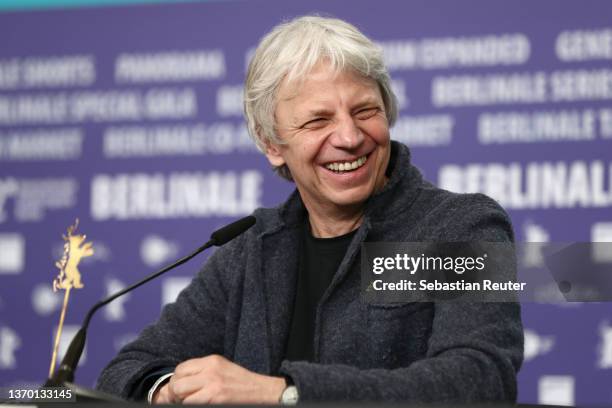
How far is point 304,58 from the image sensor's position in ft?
5.29

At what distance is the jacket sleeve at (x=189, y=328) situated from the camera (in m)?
1.68

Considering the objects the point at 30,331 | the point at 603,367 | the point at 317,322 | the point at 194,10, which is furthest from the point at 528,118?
the point at 30,331

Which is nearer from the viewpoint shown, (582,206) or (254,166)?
(582,206)

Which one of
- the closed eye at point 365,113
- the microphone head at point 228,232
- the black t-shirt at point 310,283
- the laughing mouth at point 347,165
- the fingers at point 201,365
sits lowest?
the fingers at point 201,365

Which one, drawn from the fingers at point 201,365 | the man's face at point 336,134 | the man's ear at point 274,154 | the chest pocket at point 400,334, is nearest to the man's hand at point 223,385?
the fingers at point 201,365

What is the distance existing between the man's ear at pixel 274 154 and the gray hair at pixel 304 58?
0.04 m

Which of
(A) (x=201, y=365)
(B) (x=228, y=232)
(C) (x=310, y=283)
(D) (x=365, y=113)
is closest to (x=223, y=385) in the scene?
(A) (x=201, y=365)

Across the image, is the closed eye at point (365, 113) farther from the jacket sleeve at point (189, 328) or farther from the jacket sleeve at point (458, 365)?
the jacket sleeve at point (189, 328)

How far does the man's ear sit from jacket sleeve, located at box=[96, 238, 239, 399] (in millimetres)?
181

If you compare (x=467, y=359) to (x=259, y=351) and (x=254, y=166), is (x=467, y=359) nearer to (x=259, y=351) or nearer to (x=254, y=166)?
(x=259, y=351)

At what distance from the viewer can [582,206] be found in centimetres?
259

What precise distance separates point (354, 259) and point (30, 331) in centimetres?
165

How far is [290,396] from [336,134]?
57 centimetres

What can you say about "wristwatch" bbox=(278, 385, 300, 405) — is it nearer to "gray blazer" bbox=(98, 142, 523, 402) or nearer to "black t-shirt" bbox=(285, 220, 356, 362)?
"gray blazer" bbox=(98, 142, 523, 402)
